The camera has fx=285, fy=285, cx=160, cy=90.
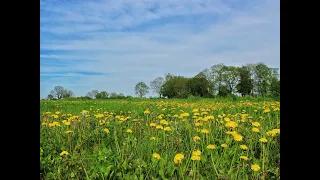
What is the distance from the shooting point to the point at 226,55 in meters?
1.42

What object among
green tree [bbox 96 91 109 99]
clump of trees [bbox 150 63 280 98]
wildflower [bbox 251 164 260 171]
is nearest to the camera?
wildflower [bbox 251 164 260 171]

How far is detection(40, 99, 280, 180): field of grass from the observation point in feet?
3.83

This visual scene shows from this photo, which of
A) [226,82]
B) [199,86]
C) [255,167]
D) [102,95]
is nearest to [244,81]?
[226,82]

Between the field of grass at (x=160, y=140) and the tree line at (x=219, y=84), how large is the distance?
0.34 feet

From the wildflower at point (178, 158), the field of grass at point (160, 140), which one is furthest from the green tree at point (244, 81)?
the wildflower at point (178, 158)

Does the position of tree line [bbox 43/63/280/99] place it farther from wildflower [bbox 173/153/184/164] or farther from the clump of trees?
wildflower [bbox 173/153/184/164]

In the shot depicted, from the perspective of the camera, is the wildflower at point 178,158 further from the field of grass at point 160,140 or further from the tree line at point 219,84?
the tree line at point 219,84

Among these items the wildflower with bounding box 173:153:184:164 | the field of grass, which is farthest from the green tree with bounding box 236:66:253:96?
the wildflower with bounding box 173:153:184:164

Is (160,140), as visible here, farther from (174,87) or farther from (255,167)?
(255,167)

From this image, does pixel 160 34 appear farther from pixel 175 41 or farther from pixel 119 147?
pixel 119 147

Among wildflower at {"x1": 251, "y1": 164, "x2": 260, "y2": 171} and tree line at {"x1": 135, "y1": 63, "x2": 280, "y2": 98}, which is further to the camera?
tree line at {"x1": 135, "y1": 63, "x2": 280, "y2": 98}

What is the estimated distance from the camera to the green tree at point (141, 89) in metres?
1.50
